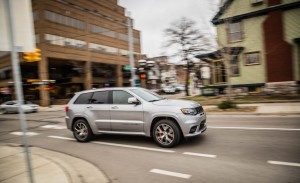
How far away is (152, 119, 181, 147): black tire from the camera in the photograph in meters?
5.96

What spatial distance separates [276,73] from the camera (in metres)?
19.0

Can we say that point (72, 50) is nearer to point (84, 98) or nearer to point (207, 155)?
point (84, 98)

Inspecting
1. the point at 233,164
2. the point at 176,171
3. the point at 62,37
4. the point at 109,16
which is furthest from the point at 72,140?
the point at 109,16

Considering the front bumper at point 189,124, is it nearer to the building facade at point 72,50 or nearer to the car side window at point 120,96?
the car side window at point 120,96

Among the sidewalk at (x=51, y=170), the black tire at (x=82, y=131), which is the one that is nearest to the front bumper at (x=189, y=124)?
the sidewalk at (x=51, y=170)

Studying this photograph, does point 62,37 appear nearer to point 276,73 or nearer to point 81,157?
point 276,73

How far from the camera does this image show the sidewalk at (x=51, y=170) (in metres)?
4.51

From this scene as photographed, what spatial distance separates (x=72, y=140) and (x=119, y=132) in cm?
244

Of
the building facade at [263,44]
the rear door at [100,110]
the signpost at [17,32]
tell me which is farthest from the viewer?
the building facade at [263,44]

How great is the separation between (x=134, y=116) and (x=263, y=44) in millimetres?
17659

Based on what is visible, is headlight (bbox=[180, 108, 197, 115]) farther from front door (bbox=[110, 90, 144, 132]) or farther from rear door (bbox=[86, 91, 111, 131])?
rear door (bbox=[86, 91, 111, 131])

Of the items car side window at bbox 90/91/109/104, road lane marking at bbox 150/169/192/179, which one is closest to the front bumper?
road lane marking at bbox 150/169/192/179

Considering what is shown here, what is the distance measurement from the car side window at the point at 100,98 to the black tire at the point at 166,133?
6.78 ft

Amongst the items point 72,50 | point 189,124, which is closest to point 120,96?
point 189,124
